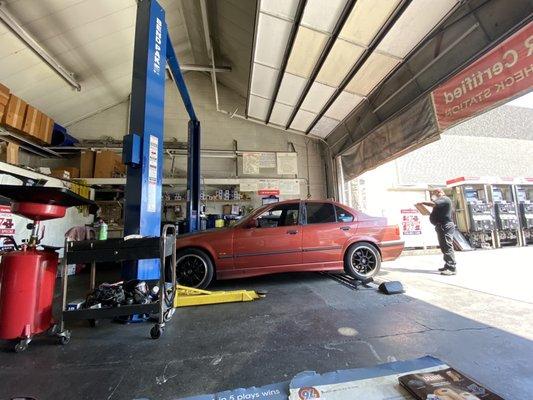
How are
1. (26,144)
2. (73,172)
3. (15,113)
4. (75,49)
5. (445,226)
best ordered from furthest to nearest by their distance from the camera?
(73,172) < (26,144) < (75,49) < (15,113) < (445,226)

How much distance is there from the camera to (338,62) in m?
4.37

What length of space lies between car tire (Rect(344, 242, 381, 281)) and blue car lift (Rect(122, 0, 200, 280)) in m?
2.78

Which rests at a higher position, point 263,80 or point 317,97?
point 263,80

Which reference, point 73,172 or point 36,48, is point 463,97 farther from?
point 73,172

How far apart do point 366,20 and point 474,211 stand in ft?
21.3

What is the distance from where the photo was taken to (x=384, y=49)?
396cm

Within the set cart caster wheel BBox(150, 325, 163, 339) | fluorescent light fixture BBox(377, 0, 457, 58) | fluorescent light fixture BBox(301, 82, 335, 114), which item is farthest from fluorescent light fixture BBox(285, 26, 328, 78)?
cart caster wheel BBox(150, 325, 163, 339)

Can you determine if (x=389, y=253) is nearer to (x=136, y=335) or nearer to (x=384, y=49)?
(x=384, y=49)

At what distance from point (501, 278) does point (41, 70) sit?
9.24m

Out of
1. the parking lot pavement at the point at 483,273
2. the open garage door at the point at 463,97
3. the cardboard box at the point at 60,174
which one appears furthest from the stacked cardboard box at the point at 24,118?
the parking lot pavement at the point at 483,273

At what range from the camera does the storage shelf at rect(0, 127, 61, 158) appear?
5299mm

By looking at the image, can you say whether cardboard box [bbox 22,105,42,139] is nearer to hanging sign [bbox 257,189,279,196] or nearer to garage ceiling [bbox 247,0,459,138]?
garage ceiling [bbox 247,0,459,138]

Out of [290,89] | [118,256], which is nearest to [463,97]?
[290,89]

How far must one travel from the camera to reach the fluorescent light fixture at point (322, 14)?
339 cm
